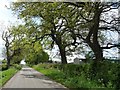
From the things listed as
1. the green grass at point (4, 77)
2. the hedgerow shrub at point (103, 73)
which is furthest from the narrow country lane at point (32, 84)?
the hedgerow shrub at point (103, 73)

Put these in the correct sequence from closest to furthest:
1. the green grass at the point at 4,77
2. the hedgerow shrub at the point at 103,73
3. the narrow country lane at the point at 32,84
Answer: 1. the hedgerow shrub at the point at 103,73
2. the narrow country lane at the point at 32,84
3. the green grass at the point at 4,77

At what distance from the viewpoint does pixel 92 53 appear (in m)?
26.3

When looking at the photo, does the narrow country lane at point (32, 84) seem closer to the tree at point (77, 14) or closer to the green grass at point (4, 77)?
the green grass at point (4, 77)

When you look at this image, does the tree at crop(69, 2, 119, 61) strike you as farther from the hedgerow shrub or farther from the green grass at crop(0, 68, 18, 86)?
the green grass at crop(0, 68, 18, 86)

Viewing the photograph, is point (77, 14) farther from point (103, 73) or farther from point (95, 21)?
point (103, 73)

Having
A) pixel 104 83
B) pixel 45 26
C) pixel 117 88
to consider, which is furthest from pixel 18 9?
pixel 117 88

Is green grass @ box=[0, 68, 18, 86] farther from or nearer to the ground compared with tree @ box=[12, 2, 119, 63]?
nearer to the ground

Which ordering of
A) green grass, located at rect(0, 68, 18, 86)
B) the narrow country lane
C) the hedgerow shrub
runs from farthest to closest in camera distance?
green grass, located at rect(0, 68, 18, 86)
the narrow country lane
the hedgerow shrub

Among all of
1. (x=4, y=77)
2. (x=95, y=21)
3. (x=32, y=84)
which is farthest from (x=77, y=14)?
(x=4, y=77)

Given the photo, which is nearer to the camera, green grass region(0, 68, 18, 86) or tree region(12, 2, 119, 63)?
tree region(12, 2, 119, 63)

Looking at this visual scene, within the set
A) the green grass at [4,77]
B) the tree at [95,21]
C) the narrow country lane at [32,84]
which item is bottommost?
the narrow country lane at [32,84]

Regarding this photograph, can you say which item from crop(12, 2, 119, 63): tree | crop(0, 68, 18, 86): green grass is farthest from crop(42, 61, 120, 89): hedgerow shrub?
crop(0, 68, 18, 86): green grass

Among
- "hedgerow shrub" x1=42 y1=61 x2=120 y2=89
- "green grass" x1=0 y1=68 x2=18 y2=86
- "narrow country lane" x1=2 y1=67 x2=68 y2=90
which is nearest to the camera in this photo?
"hedgerow shrub" x1=42 y1=61 x2=120 y2=89

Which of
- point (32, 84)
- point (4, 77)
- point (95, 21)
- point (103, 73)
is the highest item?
point (95, 21)
